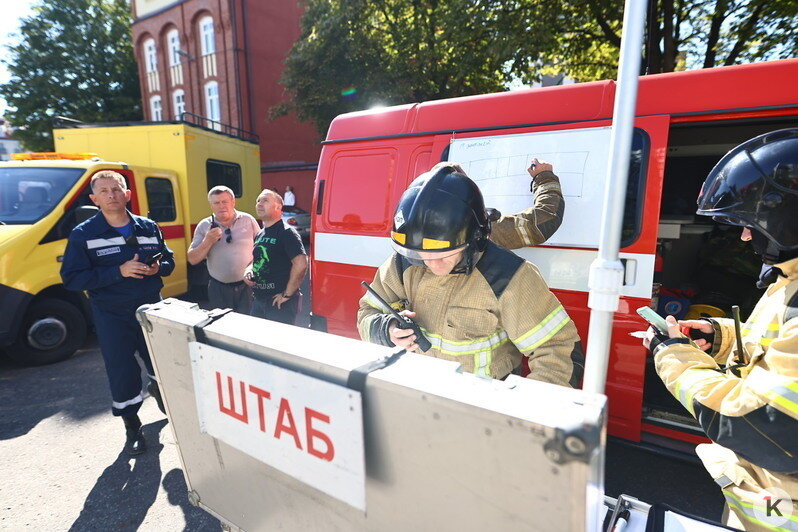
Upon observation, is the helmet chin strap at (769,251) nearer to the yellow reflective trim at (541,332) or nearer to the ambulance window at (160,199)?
the yellow reflective trim at (541,332)

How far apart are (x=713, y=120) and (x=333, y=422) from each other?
A: 242 cm

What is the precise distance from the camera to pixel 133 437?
302 centimetres

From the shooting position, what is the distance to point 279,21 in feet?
62.7

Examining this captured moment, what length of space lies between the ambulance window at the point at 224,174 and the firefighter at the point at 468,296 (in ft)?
19.4

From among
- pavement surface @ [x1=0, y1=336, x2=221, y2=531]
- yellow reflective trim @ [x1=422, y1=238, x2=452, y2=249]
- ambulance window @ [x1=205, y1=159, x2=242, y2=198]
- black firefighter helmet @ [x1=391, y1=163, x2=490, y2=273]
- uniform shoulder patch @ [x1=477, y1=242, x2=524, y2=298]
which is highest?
ambulance window @ [x1=205, y1=159, x2=242, y2=198]

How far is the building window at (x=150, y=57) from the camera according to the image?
2153 centimetres

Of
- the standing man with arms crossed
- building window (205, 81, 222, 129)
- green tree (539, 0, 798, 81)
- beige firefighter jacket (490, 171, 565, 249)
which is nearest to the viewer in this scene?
beige firefighter jacket (490, 171, 565, 249)

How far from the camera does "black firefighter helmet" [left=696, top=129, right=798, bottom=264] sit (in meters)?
1.08

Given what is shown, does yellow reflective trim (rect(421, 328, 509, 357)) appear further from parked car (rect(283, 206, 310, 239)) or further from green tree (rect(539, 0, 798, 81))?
parked car (rect(283, 206, 310, 239))

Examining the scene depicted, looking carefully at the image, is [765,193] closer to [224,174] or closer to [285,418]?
[285,418]

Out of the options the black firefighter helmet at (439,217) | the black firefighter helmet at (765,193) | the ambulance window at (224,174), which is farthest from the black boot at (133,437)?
the ambulance window at (224,174)

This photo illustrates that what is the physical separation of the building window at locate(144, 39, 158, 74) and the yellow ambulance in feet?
60.0

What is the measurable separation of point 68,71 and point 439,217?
1064 inches

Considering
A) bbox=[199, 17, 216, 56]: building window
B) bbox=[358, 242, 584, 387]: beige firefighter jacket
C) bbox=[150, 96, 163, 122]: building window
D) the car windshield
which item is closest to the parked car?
the car windshield
